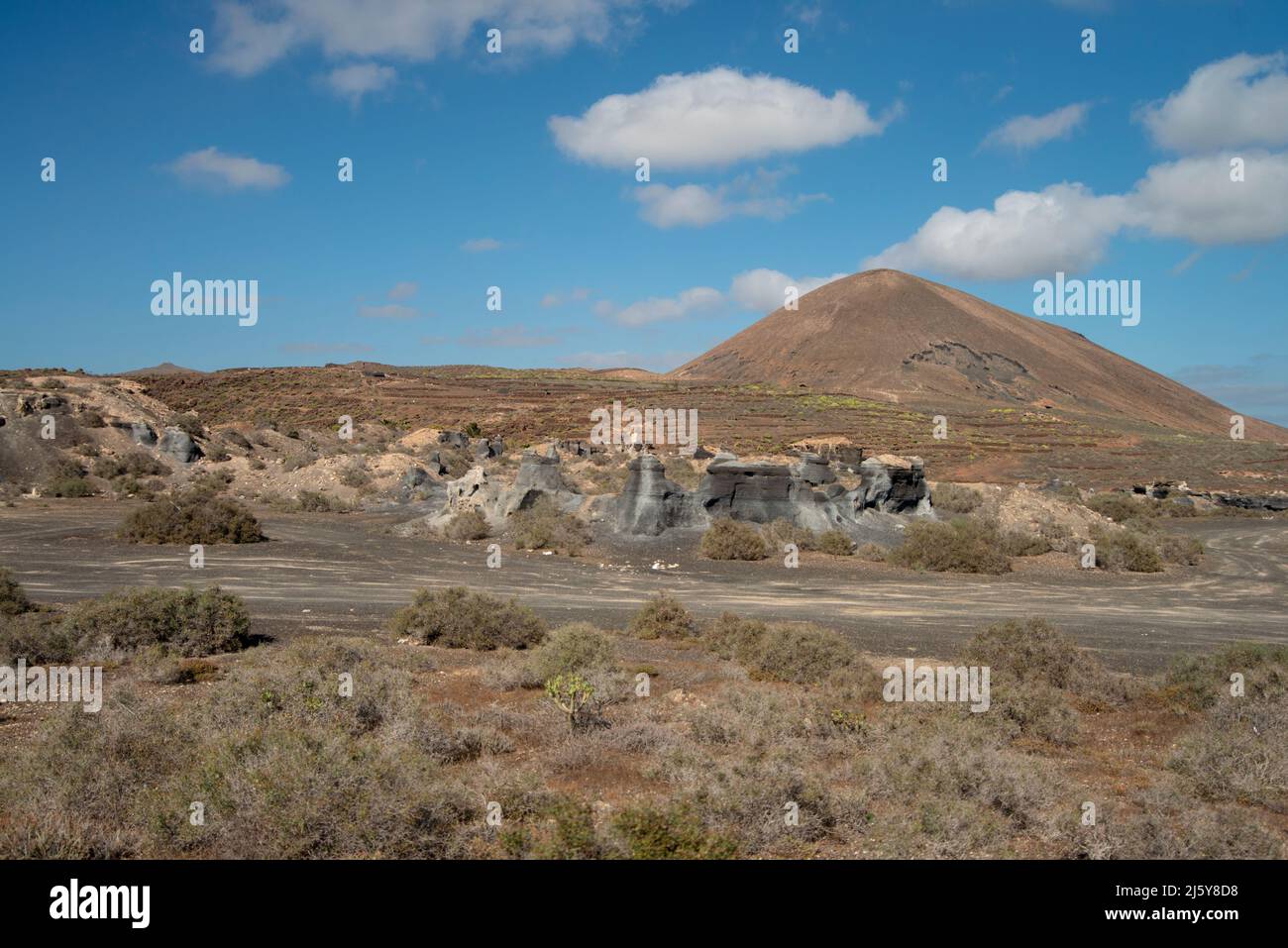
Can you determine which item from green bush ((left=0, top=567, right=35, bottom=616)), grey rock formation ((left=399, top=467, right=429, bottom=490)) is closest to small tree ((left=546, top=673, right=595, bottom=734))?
green bush ((left=0, top=567, right=35, bottom=616))

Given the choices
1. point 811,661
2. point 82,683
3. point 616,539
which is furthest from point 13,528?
point 811,661

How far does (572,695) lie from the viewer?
941 centimetres

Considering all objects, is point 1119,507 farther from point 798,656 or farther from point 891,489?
point 798,656

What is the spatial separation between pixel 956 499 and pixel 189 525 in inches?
1121

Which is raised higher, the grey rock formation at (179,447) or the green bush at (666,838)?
the grey rock formation at (179,447)

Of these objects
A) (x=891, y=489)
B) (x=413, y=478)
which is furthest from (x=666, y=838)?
(x=413, y=478)

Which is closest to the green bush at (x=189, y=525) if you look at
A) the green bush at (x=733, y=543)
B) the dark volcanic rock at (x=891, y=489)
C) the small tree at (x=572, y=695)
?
the green bush at (x=733, y=543)

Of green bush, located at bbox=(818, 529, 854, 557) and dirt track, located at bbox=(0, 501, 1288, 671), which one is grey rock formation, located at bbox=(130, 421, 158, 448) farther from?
green bush, located at bbox=(818, 529, 854, 557)

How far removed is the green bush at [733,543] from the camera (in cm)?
2628

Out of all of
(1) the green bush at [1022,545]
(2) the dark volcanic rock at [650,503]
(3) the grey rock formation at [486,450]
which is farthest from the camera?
(3) the grey rock formation at [486,450]

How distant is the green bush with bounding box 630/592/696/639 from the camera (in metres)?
14.8

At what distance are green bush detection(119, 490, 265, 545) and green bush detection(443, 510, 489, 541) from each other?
6.08 metres

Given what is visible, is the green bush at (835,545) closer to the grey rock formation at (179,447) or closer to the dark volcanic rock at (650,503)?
the dark volcanic rock at (650,503)

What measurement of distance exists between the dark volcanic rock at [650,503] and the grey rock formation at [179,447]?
96.1 ft
